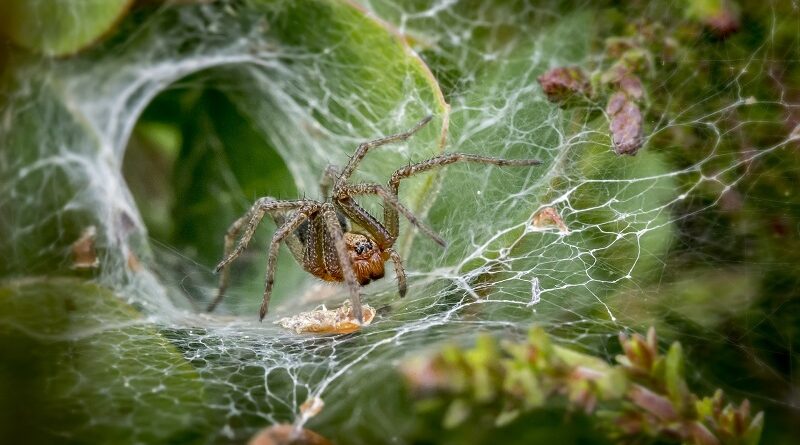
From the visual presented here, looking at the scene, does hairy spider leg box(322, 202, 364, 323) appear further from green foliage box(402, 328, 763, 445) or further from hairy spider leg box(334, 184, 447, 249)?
green foliage box(402, 328, 763, 445)

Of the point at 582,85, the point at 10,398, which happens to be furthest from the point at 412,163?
the point at 10,398

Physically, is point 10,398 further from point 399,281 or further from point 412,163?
point 412,163

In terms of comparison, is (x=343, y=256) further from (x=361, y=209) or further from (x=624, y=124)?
(x=624, y=124)

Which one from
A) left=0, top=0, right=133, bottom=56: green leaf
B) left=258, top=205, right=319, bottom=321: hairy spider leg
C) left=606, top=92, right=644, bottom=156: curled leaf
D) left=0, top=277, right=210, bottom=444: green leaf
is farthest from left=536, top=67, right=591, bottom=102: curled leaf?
left=0, top=0, right=133, bottom=56: green leaf

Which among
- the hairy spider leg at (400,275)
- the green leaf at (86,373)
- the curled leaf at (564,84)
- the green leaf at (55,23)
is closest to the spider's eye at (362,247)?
the hairy spider leg at (400,275)

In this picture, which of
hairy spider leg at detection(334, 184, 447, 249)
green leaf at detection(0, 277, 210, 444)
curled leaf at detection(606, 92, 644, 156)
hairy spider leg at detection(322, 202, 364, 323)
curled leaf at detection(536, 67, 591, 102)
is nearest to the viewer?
green leaf at detection(0, 277, 210, 444)

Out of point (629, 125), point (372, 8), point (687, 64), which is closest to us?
point (629, 125)

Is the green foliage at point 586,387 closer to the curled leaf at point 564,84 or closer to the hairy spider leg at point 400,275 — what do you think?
the hairy spider leg at point 400,275

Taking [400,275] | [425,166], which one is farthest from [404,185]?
[400,275]
